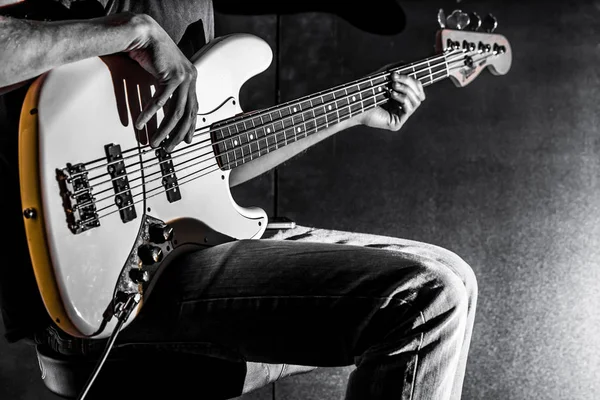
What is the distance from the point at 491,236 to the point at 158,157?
1161mm

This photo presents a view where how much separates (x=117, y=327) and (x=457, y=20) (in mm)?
1111

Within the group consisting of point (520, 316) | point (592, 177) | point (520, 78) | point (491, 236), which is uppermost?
point (520, 78)

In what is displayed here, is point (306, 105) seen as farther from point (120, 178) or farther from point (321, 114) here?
point (120, 178)

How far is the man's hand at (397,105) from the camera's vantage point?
140cm

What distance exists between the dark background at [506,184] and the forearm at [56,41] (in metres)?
0.95

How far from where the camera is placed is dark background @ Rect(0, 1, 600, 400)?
Result: 180 centimetres

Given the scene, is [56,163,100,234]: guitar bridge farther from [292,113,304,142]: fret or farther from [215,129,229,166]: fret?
[292,113,304,142]: fret

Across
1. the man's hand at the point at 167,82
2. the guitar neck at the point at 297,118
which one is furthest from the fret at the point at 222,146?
the man's hand at the point at 167,82

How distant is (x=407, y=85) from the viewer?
4.61ft

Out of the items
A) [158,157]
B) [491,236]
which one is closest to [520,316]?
[491,236]

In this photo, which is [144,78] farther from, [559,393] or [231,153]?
[559,393]

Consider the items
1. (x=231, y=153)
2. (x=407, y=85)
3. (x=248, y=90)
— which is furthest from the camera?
(x=248, y=90)

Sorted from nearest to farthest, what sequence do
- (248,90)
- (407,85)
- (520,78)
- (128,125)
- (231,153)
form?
(128,125) < (231,153) < (407,85) < (248,90) < (520,78)

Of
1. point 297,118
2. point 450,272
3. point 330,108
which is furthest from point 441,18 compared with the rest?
point 450,272
